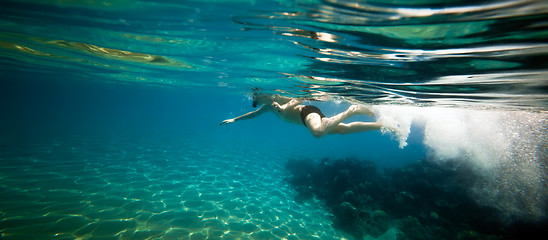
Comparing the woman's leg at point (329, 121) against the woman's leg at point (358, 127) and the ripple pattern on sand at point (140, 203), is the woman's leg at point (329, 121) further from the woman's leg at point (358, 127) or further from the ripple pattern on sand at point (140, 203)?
the ripple pattern on sand at point (140, 203)

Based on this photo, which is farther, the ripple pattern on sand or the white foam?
the white foam

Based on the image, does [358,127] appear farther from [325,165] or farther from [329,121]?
[325,165]

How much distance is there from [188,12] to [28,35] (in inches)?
432

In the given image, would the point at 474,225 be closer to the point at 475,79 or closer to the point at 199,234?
the point at 475,79

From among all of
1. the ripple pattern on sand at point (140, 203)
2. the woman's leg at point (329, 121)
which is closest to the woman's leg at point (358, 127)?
the woman's leg at point (329, 121)

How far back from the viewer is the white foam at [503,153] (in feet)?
36.2

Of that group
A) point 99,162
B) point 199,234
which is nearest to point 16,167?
point 99,162

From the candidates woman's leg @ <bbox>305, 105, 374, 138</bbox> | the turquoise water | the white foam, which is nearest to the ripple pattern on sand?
the turquoise water

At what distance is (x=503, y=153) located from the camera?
1620 cm

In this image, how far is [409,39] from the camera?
520 centimetres

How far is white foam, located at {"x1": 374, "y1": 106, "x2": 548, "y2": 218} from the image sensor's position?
36.2 feet

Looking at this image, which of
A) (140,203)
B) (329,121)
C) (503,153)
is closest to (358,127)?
(329,121)

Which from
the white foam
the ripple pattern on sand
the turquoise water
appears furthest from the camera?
the white foam

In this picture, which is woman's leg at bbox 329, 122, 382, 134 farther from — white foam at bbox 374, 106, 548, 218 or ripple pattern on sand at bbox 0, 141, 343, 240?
ripple pattern on sand at bbox 0, 141, 343, 240
